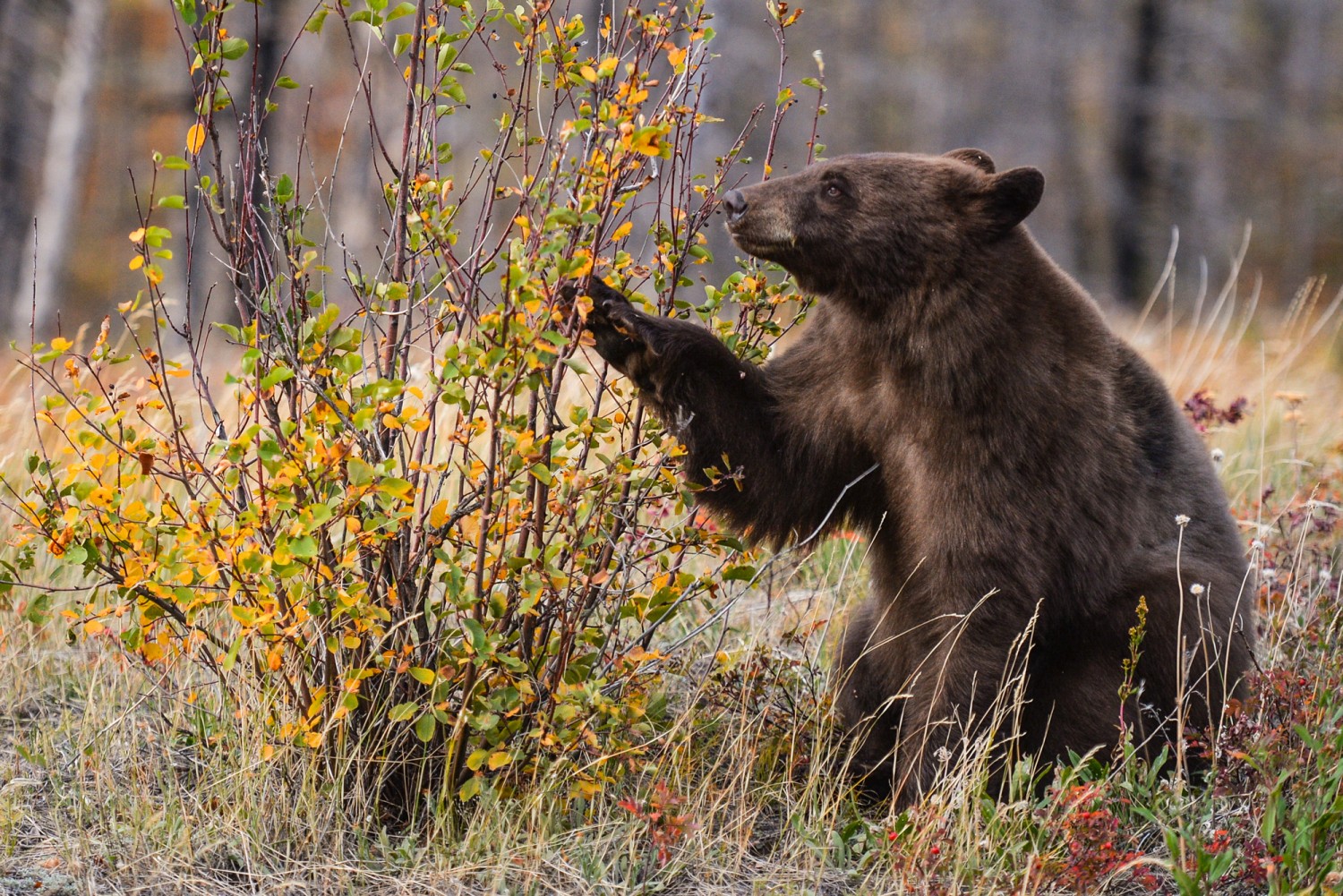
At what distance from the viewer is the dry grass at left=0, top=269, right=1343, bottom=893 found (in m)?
2.76

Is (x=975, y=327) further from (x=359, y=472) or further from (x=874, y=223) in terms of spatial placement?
(x=359, y=472)

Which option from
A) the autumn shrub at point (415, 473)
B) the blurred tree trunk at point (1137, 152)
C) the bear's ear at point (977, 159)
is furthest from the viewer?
the blurred tree trunk at point (1137, 152)

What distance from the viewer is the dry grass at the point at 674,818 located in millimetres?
2756

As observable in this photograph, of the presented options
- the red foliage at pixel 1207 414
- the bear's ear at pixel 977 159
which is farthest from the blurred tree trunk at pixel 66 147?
the bear's ear at pixel 977 159

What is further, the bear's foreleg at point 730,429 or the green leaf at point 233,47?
the bear's foreleg at point 730,429

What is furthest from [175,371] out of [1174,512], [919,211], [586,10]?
[586,10]

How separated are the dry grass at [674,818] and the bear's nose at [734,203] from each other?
1.12 m

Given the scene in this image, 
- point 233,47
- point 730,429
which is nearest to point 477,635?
point 730,429

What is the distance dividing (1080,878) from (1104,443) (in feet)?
3.75

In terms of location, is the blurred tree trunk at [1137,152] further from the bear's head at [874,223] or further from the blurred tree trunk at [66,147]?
the bear's head at [874,223]

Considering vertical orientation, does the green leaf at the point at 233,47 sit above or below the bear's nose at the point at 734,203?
above

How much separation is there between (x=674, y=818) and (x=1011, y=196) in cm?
177

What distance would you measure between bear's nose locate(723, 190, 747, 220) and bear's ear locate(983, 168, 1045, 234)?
0.63m

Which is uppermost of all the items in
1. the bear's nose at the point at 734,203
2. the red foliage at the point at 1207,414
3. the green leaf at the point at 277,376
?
→ the bear's nose at the point at 734,203
